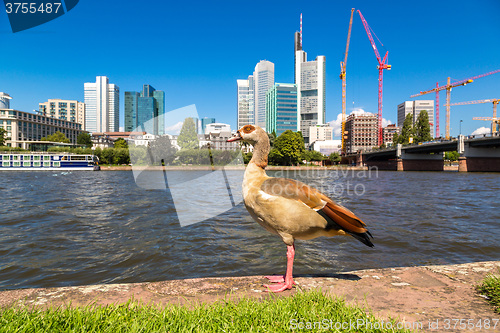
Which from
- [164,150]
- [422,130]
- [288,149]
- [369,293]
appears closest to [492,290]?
[369,293]

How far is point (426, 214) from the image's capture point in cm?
1212

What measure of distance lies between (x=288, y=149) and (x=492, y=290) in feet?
279

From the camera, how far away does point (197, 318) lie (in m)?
2.49

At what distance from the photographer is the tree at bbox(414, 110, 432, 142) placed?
91.8 m

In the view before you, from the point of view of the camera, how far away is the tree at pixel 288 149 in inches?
3447

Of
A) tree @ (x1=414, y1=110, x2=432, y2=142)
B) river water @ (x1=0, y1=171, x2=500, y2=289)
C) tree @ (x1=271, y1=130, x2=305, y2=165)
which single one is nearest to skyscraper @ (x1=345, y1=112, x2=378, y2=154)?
tree @ (x1=414, y1=110, x2=432, y2=142)

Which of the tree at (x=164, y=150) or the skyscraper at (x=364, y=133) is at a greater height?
the skyscraper at (x=364, y=133)

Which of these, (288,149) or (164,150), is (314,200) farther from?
(288,149)

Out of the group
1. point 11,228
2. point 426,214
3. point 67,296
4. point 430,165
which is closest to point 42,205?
point 11,228

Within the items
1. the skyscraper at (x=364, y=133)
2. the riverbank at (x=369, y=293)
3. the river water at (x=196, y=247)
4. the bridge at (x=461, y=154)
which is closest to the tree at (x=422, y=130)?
the bridge at (x=461, y=154)

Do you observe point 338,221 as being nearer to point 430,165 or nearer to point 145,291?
point 145,291

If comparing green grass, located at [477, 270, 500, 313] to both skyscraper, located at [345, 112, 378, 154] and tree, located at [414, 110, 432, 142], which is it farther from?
skyscraper, located at [345, 112, 378, 154]

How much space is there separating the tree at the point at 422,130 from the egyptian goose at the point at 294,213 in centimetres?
10542

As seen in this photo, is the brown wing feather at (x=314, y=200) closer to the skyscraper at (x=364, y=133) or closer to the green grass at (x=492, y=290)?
the green grass at (x=492, y=290)
